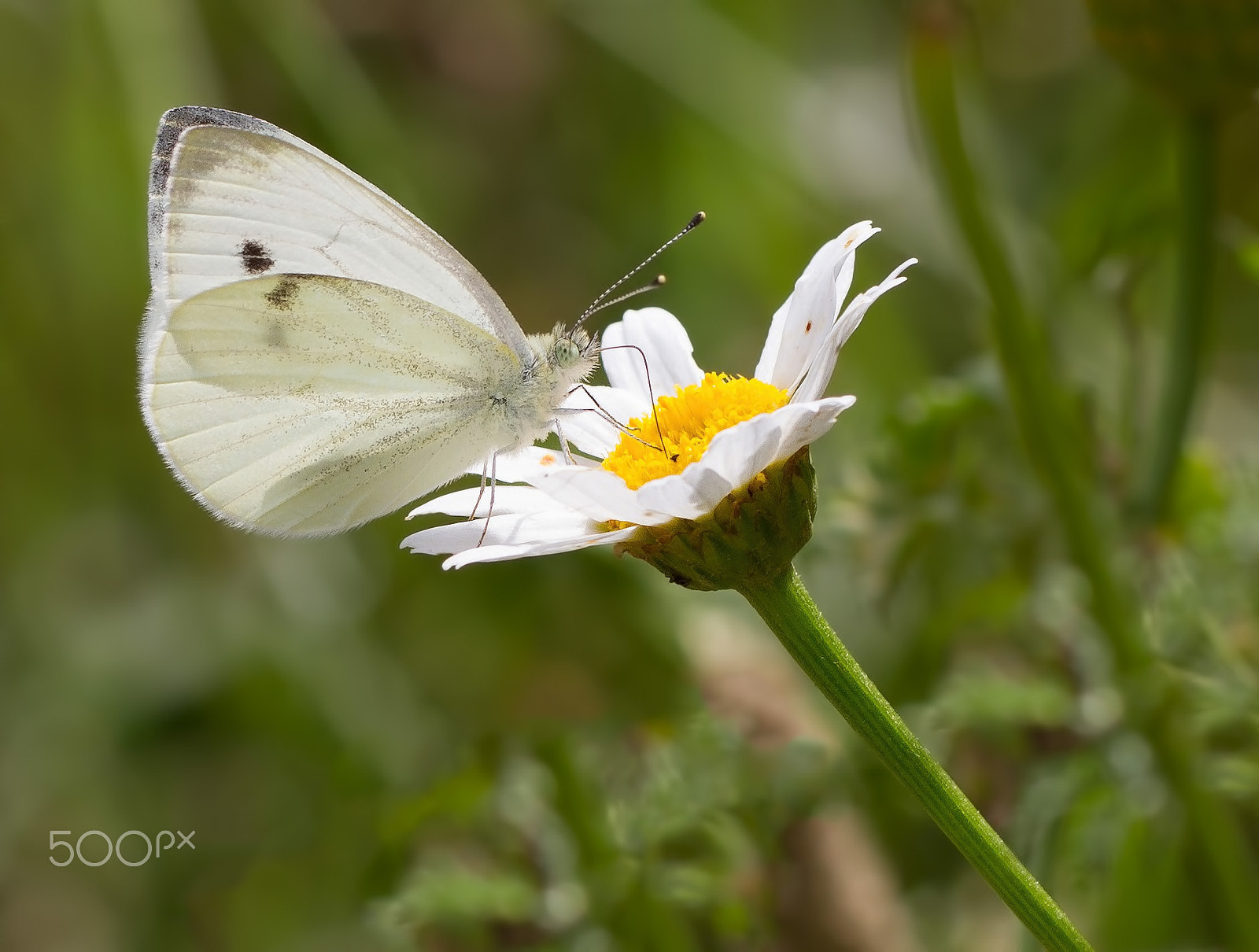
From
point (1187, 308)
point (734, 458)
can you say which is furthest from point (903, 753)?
point (1187, 308)

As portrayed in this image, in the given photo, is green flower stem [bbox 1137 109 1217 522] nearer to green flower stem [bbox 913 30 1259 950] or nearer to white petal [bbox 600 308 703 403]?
green flower stem [bbox 913 30 1259 950]

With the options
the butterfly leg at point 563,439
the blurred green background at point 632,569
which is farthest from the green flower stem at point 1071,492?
the butterfly leg at point 563,439

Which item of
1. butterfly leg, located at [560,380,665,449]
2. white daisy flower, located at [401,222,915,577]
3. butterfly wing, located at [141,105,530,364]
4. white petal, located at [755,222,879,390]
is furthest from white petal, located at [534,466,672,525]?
butterfly wing, located at [141,105,530,364]

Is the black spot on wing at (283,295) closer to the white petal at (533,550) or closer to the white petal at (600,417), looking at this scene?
the white petal at (600,417)

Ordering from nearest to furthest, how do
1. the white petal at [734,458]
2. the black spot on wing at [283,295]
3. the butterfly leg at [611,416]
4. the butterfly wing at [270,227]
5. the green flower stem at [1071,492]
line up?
the white petal at [734,458] → the butterfly leg at [611,416] → the green flower stem at [1071,492] → the butterfly wing at [270,227] → the black spot on wing at [283,295]

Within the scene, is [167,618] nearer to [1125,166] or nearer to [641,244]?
[641,244]

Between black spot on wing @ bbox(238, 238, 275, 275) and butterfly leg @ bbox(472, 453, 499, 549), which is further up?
black spot on wing @ bbox(238, 238, 275, 275)

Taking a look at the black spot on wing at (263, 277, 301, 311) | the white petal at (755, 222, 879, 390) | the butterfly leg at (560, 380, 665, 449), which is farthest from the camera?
the black spot on wing at (263, 277, 301, 311)

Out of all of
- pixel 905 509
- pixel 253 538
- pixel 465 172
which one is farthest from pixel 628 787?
pixel 465 172
